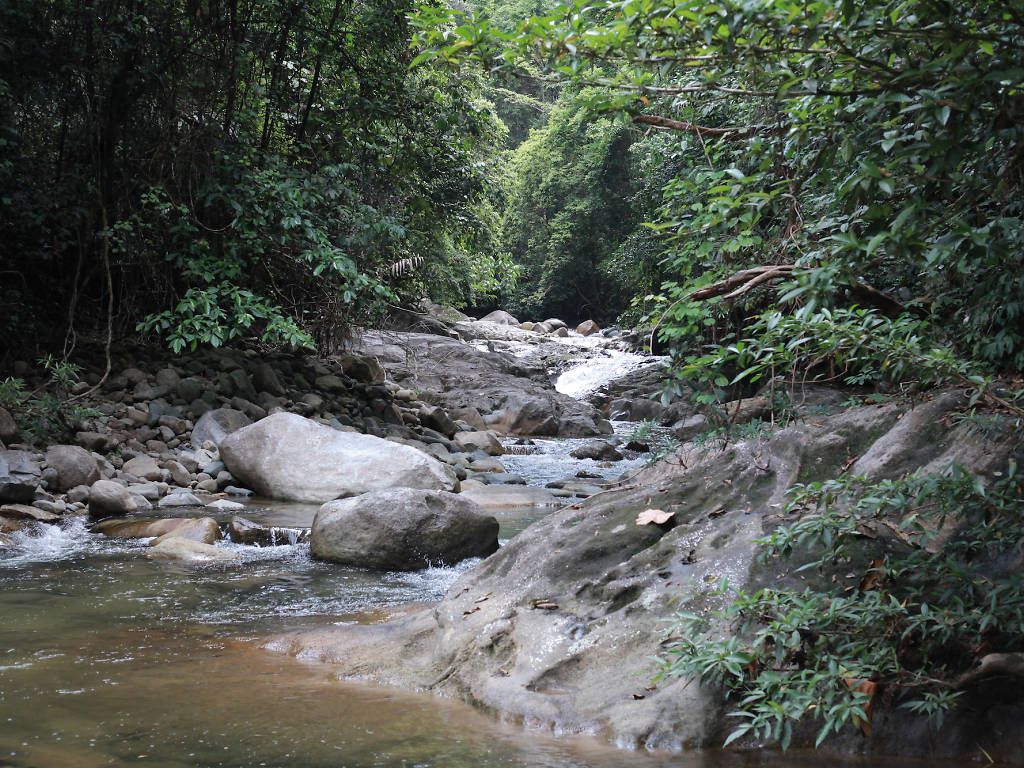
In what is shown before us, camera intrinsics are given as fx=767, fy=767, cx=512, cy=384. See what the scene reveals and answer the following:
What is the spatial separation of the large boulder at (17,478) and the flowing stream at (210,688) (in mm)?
1301

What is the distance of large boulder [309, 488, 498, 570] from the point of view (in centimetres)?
586

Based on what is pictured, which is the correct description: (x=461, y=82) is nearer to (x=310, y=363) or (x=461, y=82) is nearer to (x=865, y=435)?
(x=310, y=363)

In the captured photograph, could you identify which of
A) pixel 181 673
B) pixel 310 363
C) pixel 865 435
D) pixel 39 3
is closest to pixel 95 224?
pixel 39 3

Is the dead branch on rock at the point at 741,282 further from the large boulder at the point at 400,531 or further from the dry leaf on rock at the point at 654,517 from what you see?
the large boulder at the point at 400,531

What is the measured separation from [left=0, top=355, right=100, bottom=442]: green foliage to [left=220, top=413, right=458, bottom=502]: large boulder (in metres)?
1.52

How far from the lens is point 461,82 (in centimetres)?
1056

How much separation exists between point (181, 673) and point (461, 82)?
9.04 metres

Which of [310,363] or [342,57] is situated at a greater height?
[342,57]

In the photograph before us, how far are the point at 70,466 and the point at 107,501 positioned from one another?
74 cm

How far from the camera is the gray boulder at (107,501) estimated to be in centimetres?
695

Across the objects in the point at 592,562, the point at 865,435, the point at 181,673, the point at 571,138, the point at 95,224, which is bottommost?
the point at 181,673

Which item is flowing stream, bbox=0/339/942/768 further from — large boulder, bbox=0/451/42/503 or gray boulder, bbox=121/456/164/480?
gray boulder, bbox=121/456/164/480

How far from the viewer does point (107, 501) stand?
6949 millimetres

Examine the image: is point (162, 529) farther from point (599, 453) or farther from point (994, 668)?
point (599, 453)
